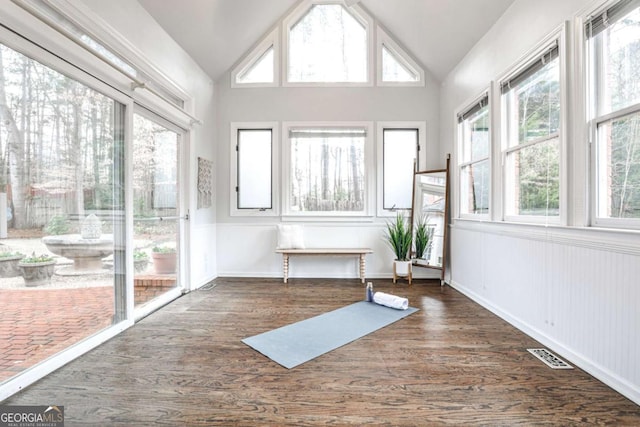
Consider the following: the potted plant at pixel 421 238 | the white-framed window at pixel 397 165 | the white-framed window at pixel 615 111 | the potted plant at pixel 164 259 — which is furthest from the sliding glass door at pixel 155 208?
the white-framed window at pixel 615 111

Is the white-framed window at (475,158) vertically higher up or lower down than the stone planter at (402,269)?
higher up

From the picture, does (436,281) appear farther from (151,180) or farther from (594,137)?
(151,180)

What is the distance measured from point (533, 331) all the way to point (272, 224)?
331cm

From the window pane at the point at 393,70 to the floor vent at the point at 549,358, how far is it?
3771 mm

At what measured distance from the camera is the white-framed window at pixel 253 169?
177 inches

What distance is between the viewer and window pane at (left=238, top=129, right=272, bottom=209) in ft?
14.8

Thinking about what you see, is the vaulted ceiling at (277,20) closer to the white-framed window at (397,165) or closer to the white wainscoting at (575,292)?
the white-framed window at (397,165)

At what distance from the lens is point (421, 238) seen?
4.19 metres

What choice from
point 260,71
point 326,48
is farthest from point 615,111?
point 260,71

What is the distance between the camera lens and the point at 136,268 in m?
2.79

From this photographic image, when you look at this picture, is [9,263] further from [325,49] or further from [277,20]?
[325,49]

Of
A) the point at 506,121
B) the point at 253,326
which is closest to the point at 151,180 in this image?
the point at 253,326

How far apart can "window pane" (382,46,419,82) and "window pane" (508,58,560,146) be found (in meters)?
1.90

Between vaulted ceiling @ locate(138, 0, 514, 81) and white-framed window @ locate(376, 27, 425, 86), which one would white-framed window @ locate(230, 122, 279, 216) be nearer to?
vaulted ceiling @ locate(138, 0, 514, 81)
